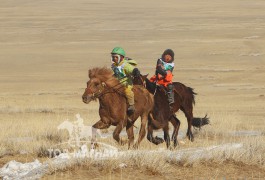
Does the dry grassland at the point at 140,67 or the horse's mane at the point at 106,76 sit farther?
the horse's mane at the point at 106,76

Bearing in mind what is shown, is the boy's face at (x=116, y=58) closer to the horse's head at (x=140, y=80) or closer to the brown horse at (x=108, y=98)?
the brown horse at (x=108, y=98)

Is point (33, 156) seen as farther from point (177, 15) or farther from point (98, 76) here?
point (177, 15)

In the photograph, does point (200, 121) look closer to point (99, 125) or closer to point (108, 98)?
point (108, 98)

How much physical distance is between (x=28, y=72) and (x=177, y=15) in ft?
189

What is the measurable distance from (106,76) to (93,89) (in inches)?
20.4

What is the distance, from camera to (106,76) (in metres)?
11.2

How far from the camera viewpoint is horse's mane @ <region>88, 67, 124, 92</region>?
36.3ft

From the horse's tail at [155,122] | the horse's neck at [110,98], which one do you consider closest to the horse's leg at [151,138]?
the horse's tail at [155,122]

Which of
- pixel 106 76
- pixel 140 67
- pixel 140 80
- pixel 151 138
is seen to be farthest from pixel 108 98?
pixel 140 67

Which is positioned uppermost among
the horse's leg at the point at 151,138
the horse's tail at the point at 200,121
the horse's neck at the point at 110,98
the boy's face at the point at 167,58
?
the boy's face at the point at 167,58

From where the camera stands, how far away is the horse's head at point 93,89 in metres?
10.6

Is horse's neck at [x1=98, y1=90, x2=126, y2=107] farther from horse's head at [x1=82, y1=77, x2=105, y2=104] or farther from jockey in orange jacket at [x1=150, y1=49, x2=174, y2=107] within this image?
jockey in orange jacket at [x1=150, y1=49, x2=174, y2=107]

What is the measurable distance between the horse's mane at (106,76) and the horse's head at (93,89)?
0.08 meters

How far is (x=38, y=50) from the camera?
60.4 m
